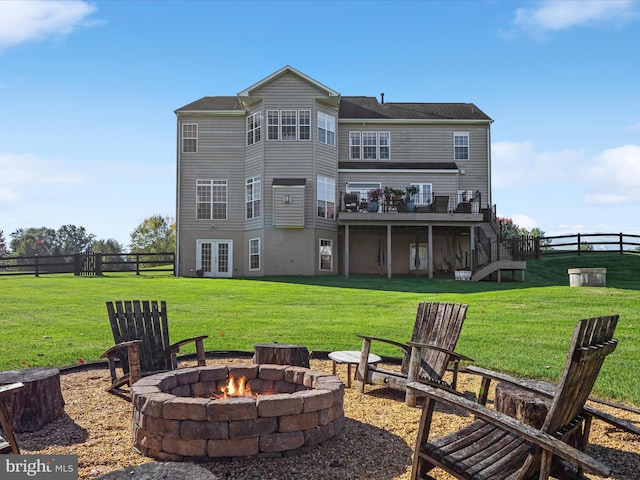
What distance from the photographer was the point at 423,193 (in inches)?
1062

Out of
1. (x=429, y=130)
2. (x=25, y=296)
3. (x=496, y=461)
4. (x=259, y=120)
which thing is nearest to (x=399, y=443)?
(x=496, y=461)

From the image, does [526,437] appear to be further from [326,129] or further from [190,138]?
[190,138]

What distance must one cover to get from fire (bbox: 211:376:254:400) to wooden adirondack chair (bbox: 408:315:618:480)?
1.95 metres

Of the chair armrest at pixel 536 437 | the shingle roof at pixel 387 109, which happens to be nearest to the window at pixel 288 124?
the shingle roof at pixel 387 109

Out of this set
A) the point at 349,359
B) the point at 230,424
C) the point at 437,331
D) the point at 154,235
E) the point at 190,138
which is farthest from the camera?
the point at 154,235

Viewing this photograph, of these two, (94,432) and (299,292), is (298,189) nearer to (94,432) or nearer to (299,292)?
(299,292)

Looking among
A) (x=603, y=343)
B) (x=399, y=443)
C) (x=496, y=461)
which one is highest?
(x=603, y=343)

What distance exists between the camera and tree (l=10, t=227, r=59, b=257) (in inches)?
2581

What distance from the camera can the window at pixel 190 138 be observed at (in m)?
27.1

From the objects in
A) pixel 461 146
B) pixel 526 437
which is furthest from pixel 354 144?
pixel 526 437

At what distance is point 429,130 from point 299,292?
46.9 feet

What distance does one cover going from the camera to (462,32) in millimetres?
13094

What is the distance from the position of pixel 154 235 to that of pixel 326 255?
31.4 meters

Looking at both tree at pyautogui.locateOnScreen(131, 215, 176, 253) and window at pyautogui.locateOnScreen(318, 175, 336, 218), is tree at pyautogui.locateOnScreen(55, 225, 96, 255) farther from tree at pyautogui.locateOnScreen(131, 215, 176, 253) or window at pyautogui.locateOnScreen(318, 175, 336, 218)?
window at pyautogui.locateOnScreen(318, 175, 336, 218)
